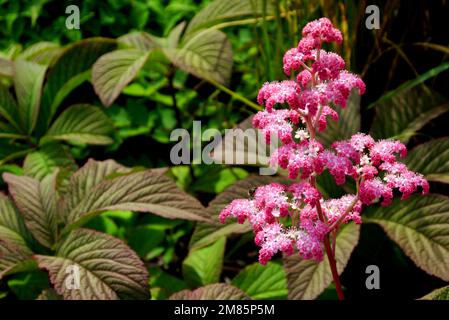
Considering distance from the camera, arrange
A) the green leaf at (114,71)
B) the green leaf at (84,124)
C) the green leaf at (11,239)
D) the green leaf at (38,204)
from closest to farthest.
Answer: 1. the green leaf at (11,239)
2. the green leaf at (38,204)
3. the green leaf at (114,71)
4. the green leaf at (84,124)

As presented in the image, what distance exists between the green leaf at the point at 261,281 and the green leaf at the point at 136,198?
0.26 m

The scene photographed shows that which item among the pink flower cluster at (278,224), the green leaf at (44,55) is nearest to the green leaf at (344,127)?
the pink flower cluster at (278,224)

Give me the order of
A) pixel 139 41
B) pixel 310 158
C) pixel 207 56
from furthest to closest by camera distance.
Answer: pixel 139 41 < pixel 207 56 < pixel 310 158

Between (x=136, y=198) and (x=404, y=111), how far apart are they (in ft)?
2.61

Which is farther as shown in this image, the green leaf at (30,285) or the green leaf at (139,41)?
the green leaf at (139,41)

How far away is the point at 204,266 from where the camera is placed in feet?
5.96

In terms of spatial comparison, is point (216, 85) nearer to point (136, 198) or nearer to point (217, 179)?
point (217, 179)

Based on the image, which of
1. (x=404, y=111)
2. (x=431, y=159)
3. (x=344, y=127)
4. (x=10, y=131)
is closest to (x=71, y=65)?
(x=10, y=131)

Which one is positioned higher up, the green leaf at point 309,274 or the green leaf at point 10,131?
the green leaf at point 10,131

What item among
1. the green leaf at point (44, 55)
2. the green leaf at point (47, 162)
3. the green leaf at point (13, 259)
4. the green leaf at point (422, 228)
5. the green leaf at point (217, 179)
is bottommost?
the green leaf at point (217, 179)

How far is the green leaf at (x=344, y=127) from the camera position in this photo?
1.78m

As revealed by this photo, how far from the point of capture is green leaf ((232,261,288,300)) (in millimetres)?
1760

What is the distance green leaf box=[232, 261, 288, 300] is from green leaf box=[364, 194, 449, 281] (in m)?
0.28

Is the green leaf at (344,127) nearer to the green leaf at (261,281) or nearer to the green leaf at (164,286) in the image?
the green leaf at (261,281)
